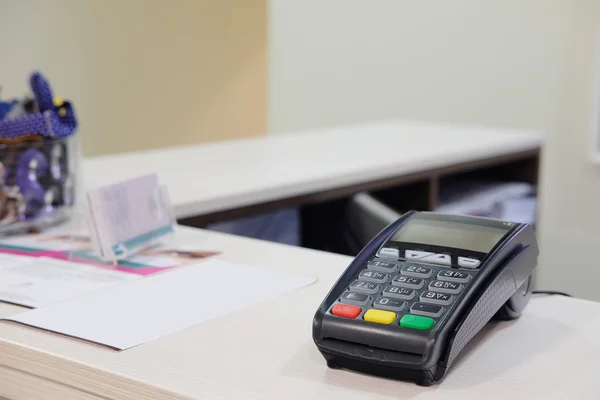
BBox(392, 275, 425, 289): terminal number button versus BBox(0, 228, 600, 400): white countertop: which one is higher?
BBox(392, 275, 425, 289): terminal number button

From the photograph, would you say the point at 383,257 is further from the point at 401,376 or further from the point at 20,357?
the point at 20,357

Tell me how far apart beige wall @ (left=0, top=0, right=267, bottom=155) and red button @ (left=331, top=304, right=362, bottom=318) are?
3678 mm

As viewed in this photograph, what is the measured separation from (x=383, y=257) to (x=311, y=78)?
253cm

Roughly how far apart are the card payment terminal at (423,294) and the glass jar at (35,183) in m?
0.52

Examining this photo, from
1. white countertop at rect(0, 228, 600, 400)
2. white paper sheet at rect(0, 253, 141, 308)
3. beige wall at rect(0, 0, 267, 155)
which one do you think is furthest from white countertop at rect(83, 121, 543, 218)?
beige wall at rect(0, 0, 267, 155)

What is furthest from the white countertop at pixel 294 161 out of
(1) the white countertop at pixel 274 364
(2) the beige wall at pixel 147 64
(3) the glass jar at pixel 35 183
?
(2) the beige wall at pixel 147 64

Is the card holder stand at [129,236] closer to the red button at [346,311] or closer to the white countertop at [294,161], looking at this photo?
the white countertop at [294,161]

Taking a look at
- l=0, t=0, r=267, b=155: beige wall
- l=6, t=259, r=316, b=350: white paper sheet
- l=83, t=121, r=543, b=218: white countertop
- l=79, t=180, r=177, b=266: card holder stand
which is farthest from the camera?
l=0, t=0, r=267, b=155: beige wall

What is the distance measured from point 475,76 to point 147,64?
7.34ft

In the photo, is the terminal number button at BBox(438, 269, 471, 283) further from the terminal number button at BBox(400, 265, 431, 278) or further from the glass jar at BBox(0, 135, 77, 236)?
the glass jar at BBox(0, 135, 77, 236)

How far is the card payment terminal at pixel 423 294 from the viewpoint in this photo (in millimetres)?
572

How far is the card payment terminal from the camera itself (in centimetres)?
57

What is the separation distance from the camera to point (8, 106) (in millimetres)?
1108

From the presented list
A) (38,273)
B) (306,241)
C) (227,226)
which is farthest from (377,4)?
(38,273)
